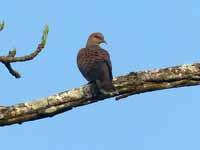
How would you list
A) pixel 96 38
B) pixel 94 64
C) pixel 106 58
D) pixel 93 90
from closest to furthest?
pixel 93 90 → pixel 94 64 → pixel 106 58 → pixel 96 38

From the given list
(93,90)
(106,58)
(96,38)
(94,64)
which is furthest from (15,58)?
(96,38)

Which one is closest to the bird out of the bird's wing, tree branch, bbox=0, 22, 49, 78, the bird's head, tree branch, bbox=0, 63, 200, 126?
the bird's wing

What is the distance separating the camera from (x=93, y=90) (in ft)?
13.5

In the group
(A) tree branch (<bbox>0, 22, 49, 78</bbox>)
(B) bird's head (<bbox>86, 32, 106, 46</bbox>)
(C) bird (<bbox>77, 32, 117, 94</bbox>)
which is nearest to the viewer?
(A) tree branch (<bbox>0, 22, 49, 78</bbox>)

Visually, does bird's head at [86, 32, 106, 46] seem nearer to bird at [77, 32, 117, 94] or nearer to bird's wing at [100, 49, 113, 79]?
bird at [77, 32, 117, 94]

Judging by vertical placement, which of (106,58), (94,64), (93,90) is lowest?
(93,90)

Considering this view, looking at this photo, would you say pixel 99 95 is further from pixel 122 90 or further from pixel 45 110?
pixel 45 110

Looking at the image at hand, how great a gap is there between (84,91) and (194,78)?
38.0 inches

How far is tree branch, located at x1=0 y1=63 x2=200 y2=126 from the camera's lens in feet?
12.8

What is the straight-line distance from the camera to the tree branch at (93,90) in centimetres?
389

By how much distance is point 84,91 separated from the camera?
405cm

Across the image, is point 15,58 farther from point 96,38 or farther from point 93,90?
point 96,38

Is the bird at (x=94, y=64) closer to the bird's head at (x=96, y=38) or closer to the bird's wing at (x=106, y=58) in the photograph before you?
the bird's wing at (x=106, y=58)

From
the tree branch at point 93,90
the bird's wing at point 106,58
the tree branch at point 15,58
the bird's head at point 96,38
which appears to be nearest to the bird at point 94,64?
the bird's wing at point 106,58
